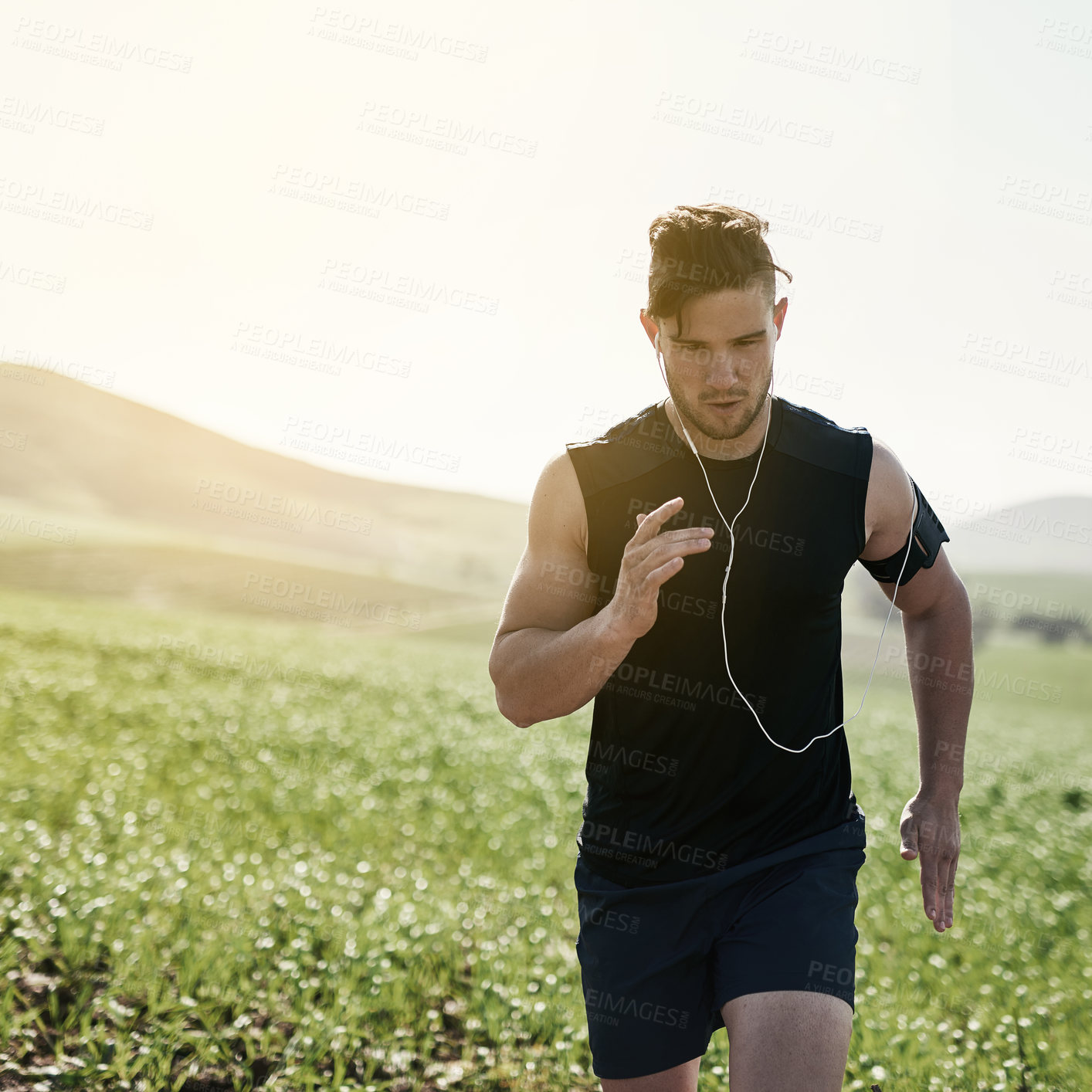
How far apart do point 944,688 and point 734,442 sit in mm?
1195

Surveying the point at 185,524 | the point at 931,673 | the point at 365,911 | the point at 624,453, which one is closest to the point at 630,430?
the point at 624,453

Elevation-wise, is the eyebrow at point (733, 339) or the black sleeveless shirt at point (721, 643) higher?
the eyebrow at point (733, 339)

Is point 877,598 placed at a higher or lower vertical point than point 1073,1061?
higher

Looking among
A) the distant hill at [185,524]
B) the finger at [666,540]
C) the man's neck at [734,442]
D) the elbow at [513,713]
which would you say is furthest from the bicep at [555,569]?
the distant hill at [185,524]

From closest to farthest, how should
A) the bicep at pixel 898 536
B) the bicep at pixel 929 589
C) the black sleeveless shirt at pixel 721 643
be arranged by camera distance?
the black sleeveless shirt at pixel 721 643, the bicep at pixel 898 536, the bicep at pixel 929 589

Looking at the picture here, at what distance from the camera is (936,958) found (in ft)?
21.5

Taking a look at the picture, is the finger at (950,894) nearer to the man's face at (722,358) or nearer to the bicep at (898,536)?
the bicep at (898,536)

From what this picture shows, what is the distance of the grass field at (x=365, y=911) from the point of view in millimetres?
4879

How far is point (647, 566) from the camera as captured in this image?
245 centimetres

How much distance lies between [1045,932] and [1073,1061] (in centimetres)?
245

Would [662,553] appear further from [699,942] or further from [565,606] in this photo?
Result: [699,942]

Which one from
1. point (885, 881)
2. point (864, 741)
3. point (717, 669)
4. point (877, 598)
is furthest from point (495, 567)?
point (717, 669)

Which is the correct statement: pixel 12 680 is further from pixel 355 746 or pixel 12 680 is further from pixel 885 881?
pixel 885 881

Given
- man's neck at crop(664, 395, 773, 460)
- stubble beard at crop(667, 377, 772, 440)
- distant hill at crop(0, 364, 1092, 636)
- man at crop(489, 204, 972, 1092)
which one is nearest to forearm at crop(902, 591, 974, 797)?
man at crop(489, 204, 972, 1092)
